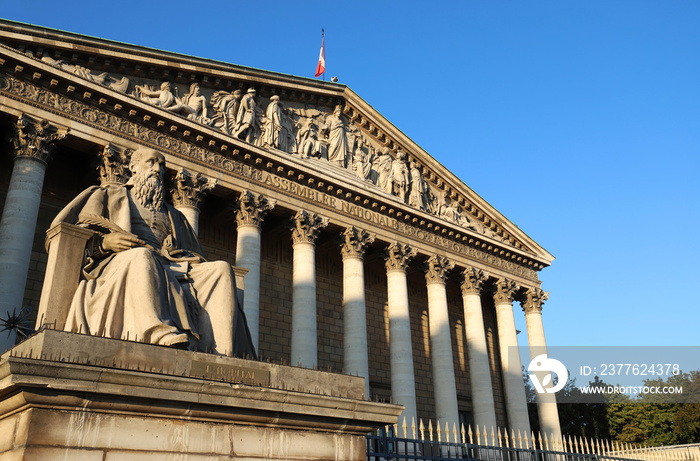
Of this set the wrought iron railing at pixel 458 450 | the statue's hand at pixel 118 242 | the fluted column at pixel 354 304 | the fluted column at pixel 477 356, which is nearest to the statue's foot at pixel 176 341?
the statue's hand at pixel 118 242

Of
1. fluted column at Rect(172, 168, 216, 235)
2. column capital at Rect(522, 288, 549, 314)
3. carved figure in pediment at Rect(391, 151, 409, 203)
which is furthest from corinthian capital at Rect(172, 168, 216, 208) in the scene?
column capital at Rect(522, 288, 549, 314)

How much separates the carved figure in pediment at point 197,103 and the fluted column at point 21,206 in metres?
3.41

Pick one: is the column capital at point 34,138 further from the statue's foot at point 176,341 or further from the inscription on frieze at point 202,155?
→ the statue's foot at point 176,341

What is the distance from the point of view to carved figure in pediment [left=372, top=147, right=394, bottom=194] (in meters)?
20.2

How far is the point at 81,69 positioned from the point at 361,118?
9.29 m

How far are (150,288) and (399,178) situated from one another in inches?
633

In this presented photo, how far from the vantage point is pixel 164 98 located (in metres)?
15.4

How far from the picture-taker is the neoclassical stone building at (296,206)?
13484mm

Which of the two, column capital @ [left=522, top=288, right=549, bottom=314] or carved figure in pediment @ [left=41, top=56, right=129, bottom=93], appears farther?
column capital @ [left=522, top=288, right=549, bottom=314]

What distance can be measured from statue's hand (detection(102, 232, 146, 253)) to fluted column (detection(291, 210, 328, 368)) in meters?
10.2

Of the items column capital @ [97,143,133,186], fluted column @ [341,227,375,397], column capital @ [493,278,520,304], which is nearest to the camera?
column capital @ [97,143,133,186]

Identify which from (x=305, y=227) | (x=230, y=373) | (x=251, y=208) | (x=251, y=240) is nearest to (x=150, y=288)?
(x=230, y=373)

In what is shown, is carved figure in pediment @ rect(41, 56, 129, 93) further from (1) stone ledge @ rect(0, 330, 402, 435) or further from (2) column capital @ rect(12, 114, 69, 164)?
(1) stone ledge @ rect(0, 330, 402, 435)

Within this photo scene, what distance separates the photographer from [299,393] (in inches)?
183
